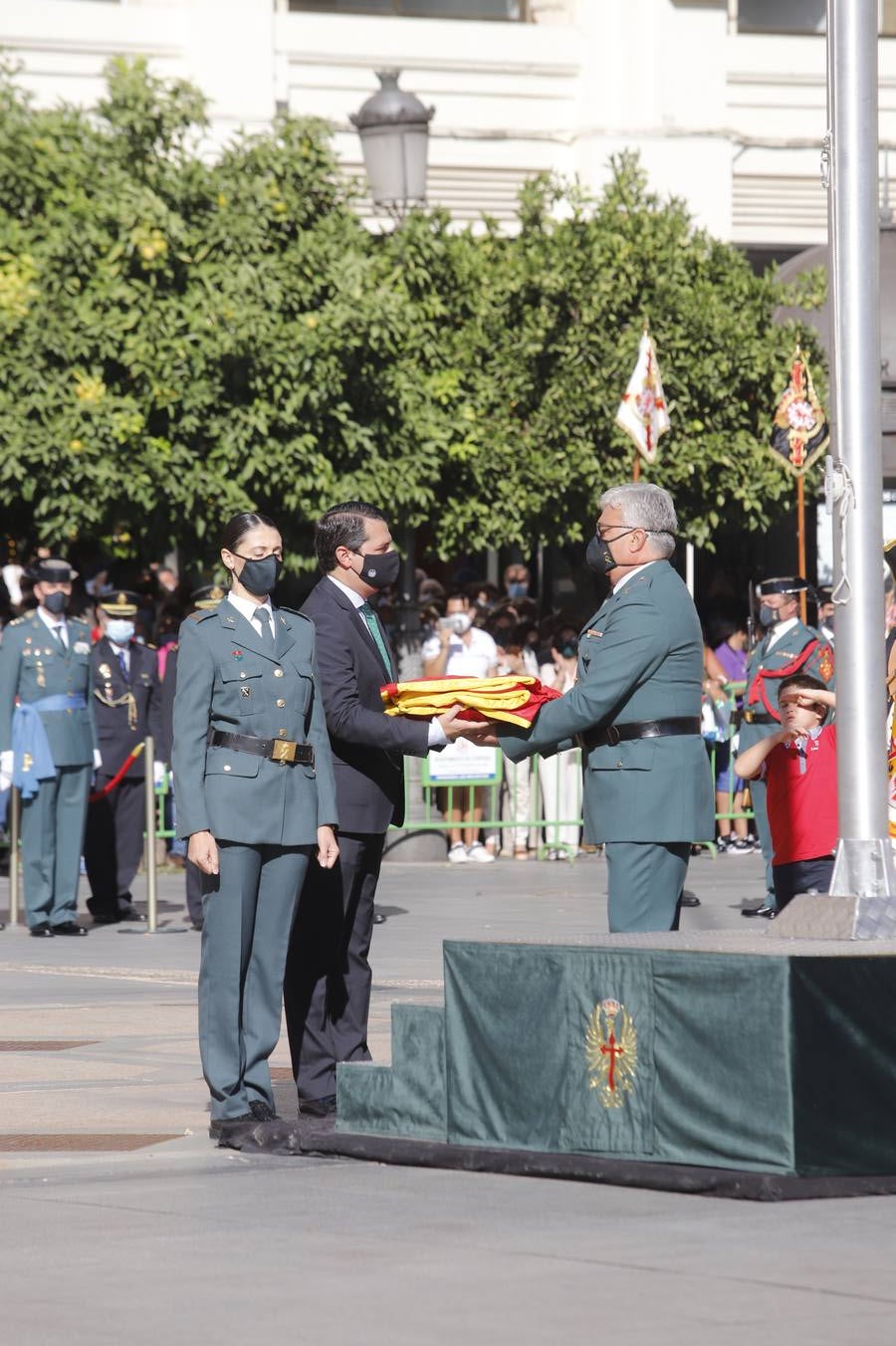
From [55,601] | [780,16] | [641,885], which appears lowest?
[641,885]

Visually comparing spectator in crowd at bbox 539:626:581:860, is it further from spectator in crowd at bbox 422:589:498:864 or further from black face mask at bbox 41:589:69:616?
black face mask at bbox 41:589:69:616

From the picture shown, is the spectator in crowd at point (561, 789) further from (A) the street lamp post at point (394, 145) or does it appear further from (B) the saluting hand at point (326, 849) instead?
(B) the saluting hand at point (326, 849)

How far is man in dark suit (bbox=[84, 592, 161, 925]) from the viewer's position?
16.7 meters

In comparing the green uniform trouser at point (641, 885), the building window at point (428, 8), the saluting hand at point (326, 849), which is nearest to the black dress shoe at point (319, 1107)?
the saluting hand at point (326, 849)

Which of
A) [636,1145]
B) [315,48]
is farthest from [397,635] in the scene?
[636,1145]

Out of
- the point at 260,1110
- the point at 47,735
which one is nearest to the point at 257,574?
the point at 260,1110

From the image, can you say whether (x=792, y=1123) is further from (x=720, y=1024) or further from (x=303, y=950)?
(x=303, y=950)

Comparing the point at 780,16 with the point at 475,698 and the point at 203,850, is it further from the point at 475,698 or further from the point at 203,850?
the point at 203,850

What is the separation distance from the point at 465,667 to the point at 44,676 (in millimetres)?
5560

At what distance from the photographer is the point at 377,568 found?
892 centimetres

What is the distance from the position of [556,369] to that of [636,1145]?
17558mm

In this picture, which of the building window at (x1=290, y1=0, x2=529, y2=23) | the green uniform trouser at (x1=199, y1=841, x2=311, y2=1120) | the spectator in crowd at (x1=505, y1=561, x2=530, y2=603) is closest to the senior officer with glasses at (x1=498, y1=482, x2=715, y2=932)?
the green uniform trouser at (x1=199, y1=841, x2=311, y2=1120)

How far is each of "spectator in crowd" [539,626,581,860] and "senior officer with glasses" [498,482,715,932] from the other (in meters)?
11.9

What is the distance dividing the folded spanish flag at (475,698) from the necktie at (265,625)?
466 mm
